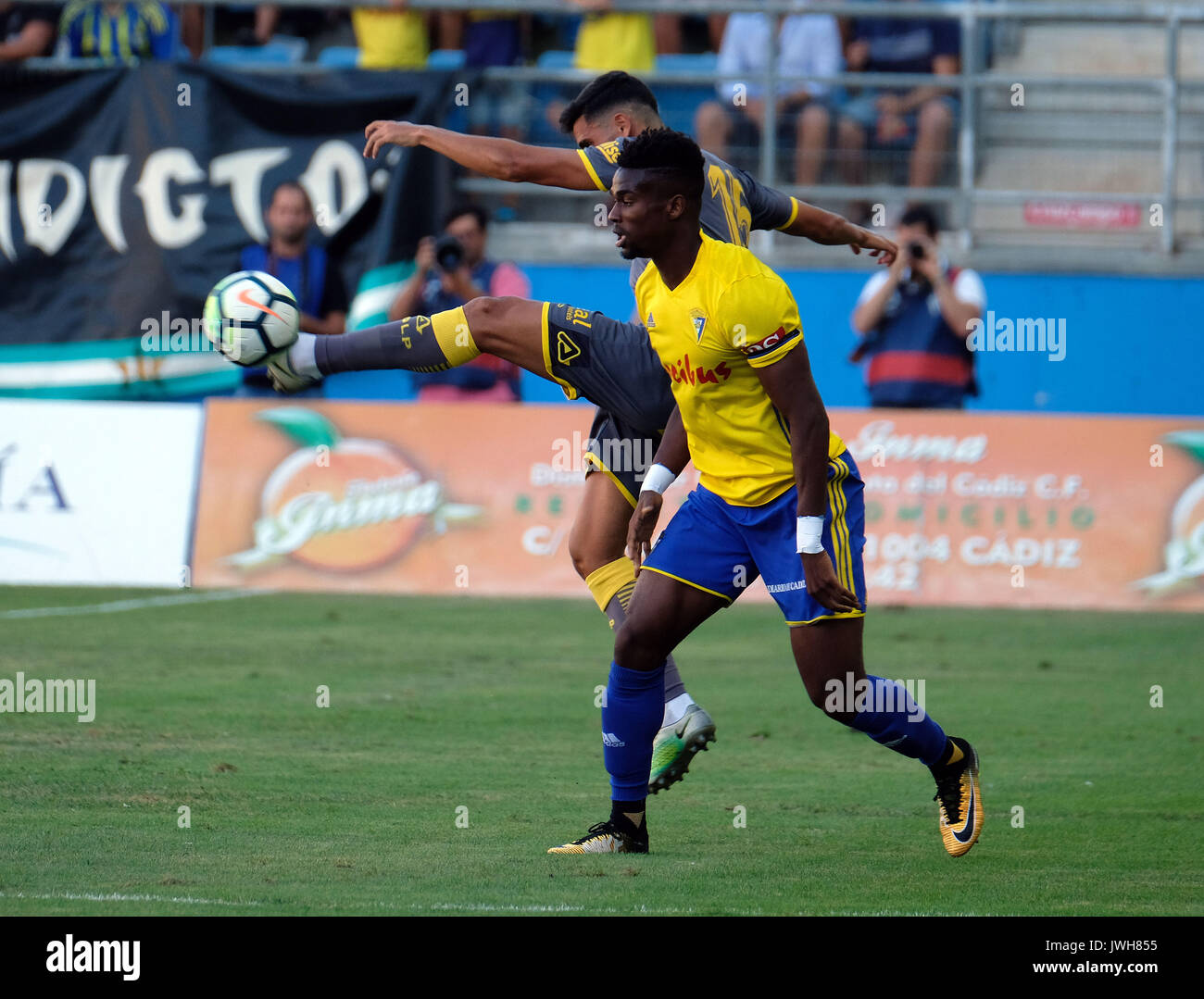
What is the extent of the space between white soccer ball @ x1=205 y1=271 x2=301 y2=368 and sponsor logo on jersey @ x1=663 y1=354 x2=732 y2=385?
4.57 feet

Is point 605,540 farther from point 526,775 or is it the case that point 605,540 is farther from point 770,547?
point 770,547

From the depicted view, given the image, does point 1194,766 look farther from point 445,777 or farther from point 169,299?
point 169,299

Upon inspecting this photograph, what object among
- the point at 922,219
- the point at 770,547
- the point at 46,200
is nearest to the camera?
the point at 770,547

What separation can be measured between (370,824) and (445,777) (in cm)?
100

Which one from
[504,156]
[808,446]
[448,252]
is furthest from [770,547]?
[448,252]

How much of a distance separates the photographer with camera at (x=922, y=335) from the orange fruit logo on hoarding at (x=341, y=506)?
3449 millimetres

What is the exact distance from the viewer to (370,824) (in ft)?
21.1

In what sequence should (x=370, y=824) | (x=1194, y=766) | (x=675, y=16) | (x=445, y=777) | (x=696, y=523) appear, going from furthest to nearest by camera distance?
(x=675, y=16), (x=1194, y=766), (x=445, y=777), (x=370, y=824), (x=696, y=523)

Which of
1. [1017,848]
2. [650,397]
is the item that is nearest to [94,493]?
[650,397]

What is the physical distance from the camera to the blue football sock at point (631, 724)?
6.12 metres

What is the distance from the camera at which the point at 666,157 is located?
18.7 feet
